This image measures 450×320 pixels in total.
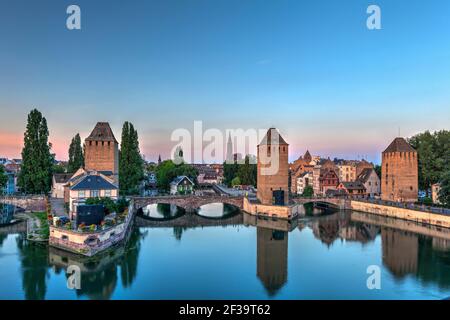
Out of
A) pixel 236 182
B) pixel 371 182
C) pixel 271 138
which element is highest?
pixel 271 138

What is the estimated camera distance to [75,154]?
43688mm

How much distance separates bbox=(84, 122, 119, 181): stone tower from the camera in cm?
3538

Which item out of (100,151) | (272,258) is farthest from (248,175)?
(272,258)

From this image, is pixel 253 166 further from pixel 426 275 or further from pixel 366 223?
pixel 426 275

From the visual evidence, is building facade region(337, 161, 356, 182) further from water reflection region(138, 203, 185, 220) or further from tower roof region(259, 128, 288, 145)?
water reflection region(138, 203, 185, 220)

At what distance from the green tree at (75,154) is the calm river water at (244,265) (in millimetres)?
16271

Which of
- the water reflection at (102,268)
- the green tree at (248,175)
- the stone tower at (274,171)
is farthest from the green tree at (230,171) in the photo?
the water reflection at (102,268)

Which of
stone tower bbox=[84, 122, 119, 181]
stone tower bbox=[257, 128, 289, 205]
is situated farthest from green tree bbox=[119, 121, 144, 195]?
stone tower bbox=[257, 128, 289, 205]

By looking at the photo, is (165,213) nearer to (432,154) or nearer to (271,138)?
(271,138)

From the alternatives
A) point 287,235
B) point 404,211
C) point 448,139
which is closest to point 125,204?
point 287,235

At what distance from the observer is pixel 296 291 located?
609 inches

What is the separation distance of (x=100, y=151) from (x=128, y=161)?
4.07 m

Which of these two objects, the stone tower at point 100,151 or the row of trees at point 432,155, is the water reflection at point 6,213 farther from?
the row of trees at point 432,155

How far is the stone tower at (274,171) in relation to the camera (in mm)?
37719
